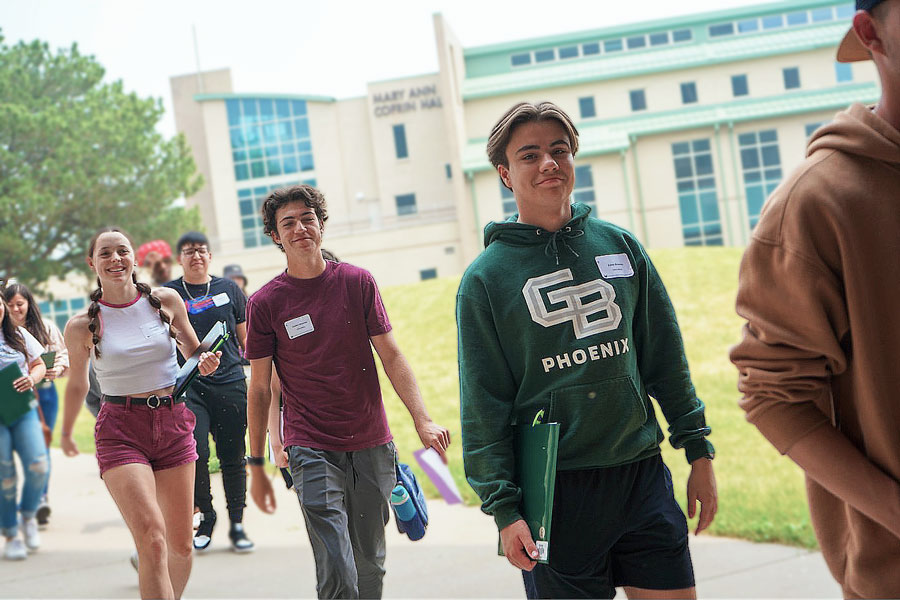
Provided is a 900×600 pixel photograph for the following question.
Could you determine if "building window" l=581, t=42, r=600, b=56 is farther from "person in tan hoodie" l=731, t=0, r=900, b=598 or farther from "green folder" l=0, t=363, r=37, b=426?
"person in tan hoodie" l=731, t=0, r=900, b=598

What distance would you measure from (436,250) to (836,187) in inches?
1447

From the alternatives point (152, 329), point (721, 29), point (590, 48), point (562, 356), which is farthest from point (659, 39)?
point (562, 356)

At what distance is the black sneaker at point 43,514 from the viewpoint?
8.78 metres

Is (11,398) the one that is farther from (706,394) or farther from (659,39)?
(659,39)

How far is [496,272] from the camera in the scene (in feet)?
10.2

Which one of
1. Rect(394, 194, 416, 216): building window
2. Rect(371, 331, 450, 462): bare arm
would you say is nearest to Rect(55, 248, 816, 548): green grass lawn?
Rect(371, 331, 450, 462): bare arm

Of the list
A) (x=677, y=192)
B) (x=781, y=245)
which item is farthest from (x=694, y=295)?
(x=781, y=245)

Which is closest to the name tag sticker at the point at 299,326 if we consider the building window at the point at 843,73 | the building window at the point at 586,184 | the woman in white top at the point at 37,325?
the woman in white top at the point at 37,325

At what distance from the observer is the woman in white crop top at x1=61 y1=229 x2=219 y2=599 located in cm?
385

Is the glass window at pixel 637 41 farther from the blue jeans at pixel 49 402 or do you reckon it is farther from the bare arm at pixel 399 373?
the bare arm at pixel 399 373

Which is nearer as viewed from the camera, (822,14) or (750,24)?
(822,14)

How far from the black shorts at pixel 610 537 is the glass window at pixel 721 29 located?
45.6 metres

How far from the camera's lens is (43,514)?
8820 mm

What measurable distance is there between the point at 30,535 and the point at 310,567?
7.75 feet
